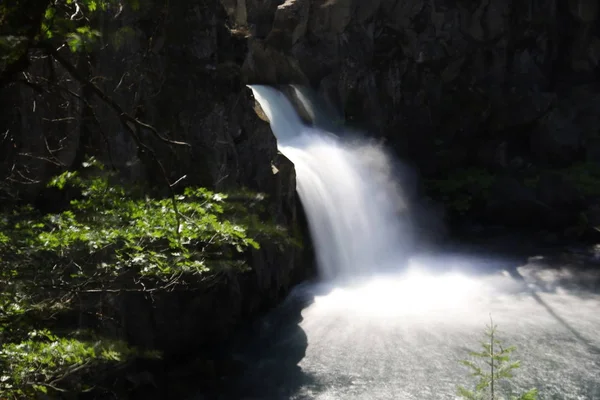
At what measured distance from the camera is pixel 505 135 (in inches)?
965

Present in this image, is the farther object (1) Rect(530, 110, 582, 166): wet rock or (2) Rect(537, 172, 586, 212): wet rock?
(1) Rect(530, 110, 582, 166): wet rock

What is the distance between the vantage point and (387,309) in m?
14.2

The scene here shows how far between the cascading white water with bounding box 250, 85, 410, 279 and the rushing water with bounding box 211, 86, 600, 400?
0.05 metres

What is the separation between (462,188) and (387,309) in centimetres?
1009

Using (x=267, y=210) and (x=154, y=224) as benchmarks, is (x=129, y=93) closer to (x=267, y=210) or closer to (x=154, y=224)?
(x=267, y=210)

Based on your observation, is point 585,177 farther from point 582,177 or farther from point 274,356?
point 274,356

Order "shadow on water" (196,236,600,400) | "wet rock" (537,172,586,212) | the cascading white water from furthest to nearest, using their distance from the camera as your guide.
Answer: "wet rock" (537,172,586,212) < the cascading white water < "shadow on water" (196,236,600,400)

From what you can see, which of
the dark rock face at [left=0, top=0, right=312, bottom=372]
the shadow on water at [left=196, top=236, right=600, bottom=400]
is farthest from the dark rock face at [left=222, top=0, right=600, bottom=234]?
the dark rock face at [left=0, top=0, right=312, bottom=372]

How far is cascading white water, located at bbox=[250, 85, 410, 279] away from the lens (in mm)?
17047

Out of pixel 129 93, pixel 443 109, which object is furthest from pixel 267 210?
pixel 443 109

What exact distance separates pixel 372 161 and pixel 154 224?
1682 centimetres

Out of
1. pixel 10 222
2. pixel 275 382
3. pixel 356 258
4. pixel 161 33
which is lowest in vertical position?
pixel 275 382

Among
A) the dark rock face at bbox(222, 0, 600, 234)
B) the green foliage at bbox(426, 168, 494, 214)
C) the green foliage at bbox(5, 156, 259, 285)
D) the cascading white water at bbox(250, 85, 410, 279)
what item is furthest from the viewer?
the dark rock face at bbox(222, 0, 600, 234)

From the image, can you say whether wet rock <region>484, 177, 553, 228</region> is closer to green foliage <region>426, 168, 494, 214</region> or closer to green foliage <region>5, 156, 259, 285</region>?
green foliage <region>426, 168, 494, 214</region>
